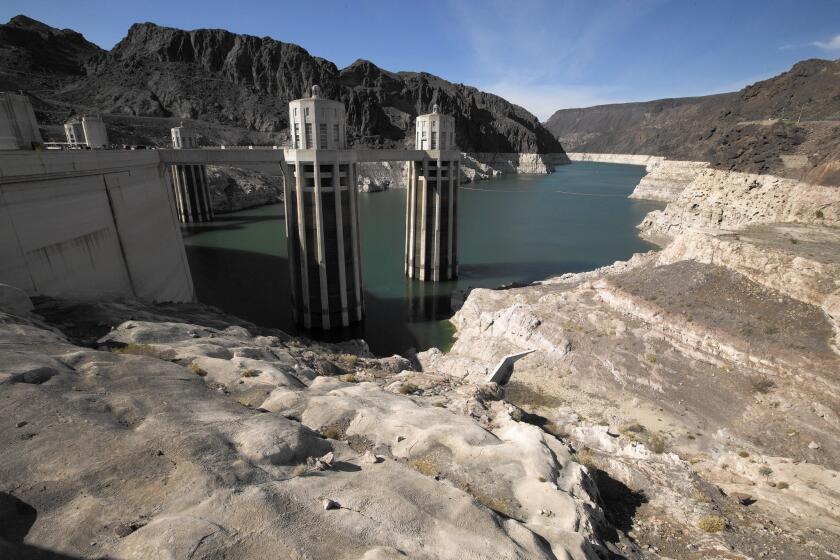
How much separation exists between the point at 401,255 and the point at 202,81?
117 metres

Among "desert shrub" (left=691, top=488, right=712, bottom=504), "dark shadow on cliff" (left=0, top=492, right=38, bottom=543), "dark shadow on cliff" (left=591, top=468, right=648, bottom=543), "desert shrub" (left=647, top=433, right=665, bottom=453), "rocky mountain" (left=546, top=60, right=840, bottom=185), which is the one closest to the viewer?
"dark shadow on cliff" (left=0, top=492, right=38, bottom=543)

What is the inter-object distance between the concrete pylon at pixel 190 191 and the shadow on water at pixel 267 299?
69.5 feet

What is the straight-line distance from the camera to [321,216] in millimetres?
26391

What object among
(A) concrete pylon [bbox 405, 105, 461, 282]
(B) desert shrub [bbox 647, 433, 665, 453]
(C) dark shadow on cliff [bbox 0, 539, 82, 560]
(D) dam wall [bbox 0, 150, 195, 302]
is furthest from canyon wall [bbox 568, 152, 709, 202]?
(C) dark shadow on cliff [bbox 0, 539, 82, 560]

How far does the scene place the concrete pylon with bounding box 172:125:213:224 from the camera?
65062 millimetres

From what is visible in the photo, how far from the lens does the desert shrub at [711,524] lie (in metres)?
8.58

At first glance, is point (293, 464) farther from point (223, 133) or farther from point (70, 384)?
point (223, 133)

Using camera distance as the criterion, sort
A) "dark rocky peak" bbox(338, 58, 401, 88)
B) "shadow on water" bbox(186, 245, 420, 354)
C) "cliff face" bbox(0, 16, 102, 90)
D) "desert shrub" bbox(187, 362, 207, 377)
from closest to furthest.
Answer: "desert shrub" bbox(187, 362, 207, 377) → "shadow on water" bbox(186, 245, 420, 354) → "cliff face" bbox(0, 16, 102, 90) → "dark rocky peak" bbox(338, 58, 401, 88)

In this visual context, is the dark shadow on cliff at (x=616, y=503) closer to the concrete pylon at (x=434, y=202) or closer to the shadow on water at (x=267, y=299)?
the shadow on water at (x=267, y=299)

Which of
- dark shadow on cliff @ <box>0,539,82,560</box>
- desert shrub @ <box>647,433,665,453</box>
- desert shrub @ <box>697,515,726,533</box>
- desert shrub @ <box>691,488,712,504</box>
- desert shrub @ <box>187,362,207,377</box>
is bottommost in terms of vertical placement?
desert shrub @ <box>647,433,665,453</box>

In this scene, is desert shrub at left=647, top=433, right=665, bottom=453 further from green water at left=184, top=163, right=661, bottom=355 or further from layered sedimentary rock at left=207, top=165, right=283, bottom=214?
layered sedimentary rock at left=207, top=165, right=283, bottom=214

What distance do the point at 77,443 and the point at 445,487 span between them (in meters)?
5.64

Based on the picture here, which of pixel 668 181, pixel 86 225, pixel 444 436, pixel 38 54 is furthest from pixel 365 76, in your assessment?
pixel 444 436

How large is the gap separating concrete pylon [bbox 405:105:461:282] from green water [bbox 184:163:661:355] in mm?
1918
